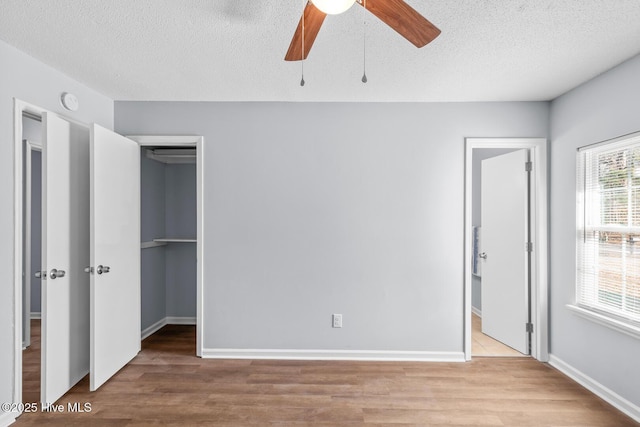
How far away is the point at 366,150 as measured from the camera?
3230mm

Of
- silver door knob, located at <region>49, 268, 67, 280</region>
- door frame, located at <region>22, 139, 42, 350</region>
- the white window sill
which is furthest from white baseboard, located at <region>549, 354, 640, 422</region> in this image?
door frame, located at <region>22, 139, 42, 350</region>

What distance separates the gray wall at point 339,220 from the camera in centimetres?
321

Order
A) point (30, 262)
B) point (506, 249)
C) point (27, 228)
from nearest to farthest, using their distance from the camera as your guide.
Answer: point (27, 228), point (506, 249), point (30, 262)

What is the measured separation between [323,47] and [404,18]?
91 centimetres

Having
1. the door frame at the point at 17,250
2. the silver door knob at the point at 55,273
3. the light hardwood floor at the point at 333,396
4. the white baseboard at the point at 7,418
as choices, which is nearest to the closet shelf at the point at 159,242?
the light hardwood floor at the point at 333,396

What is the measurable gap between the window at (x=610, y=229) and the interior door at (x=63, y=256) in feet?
12.8

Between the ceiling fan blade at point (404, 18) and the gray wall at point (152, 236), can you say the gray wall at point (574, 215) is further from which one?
the gray wall at point (152, 236)

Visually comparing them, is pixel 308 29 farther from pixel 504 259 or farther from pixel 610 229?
pixel 504 259

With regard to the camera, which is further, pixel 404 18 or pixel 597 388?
pixel 597 388

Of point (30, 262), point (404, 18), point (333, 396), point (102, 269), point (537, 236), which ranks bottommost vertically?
point (333, 396)

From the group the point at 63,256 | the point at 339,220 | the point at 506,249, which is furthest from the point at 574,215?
the point at 63,256

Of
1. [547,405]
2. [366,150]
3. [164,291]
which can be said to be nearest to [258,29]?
[366,150]

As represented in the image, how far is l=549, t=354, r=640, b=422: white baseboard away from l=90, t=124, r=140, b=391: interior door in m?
3.72

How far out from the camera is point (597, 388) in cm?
259
